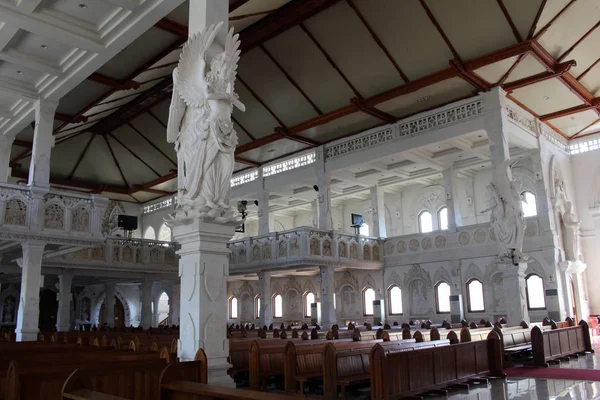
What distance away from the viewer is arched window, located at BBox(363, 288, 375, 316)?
23.5 meters

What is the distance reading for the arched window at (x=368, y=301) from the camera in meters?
23.5

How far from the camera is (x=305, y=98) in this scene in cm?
1852

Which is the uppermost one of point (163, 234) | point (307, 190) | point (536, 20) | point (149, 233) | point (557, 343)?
point (536, 20)

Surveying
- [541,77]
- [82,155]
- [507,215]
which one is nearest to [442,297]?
[507,215]

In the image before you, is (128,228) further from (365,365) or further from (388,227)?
(365,365)

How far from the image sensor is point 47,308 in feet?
85.4

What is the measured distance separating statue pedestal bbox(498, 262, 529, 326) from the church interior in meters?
0.07

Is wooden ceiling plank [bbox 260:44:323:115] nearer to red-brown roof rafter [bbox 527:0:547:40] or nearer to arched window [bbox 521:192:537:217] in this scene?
red-brown roof rafter [bbox 527:0:547:40]

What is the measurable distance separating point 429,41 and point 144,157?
15.4 meters

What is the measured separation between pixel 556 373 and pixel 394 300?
526 inches

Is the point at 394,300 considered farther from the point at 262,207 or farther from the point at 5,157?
the point at 5,157

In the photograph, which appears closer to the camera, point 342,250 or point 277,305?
point 342,250

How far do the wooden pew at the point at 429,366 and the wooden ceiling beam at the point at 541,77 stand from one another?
966cm

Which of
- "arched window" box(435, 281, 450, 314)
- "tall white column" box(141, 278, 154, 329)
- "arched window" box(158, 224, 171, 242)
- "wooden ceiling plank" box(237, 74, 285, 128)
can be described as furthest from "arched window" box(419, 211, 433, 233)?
"arched window" box(158, 224, 171, 242)
